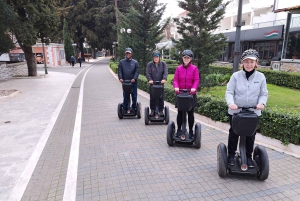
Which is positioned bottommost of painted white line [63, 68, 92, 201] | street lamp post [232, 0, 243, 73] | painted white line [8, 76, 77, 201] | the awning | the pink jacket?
painted white line [8, 76, 77, 201]

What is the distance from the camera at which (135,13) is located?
42.6 ft

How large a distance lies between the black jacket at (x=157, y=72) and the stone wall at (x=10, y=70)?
53.7 feet

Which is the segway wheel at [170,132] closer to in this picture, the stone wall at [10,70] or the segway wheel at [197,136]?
the segway wheel at [197,136]

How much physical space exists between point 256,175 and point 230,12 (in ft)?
98.8

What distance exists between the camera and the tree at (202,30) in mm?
8930

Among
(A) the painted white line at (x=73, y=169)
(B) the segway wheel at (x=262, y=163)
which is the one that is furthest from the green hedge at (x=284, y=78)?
(B) the segway wheel at (x=262, y=163)

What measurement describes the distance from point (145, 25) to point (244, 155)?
37.7ft

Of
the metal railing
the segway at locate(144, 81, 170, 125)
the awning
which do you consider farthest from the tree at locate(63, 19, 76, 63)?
the segway at locate(144, 81, 170, 125)

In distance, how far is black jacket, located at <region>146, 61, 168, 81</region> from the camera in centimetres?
584

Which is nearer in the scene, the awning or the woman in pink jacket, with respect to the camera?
the woman in pink jacket

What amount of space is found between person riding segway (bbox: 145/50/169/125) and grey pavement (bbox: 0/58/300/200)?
251mm

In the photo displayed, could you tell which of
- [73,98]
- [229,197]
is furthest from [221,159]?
[73,98]

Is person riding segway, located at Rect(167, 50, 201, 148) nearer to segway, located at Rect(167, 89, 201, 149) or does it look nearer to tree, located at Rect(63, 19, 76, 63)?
segway, located at Rect(167, 89, 201, 149)

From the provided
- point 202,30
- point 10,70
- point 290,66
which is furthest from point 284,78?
point 10,70
